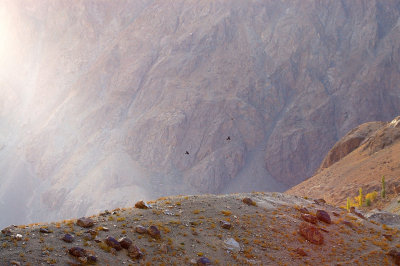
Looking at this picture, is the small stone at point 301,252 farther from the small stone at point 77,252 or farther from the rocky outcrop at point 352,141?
the rocky outcrop at point 352,141

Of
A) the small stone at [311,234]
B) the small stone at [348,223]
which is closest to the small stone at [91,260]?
the small stone at [311,234]

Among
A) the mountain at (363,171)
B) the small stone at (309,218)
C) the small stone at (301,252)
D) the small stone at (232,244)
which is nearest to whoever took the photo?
the small stone at (232,244)

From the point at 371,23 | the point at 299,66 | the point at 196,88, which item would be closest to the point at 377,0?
the point at 371,23

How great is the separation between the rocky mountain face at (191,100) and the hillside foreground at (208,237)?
6124 centimetres

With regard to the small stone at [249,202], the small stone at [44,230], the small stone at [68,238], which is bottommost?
the small stone at [68,238]

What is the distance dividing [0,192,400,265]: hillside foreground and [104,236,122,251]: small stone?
0.11 ft

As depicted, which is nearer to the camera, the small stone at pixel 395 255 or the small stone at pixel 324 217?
the small stone at pixel 395 255

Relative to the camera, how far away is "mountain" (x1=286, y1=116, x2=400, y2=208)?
38750 millimetres

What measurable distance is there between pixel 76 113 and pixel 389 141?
237ft

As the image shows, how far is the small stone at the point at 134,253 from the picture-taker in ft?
48.9

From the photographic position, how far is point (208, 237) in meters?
17.7

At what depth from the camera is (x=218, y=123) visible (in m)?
90.8

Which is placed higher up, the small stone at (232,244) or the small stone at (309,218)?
the small stone at (309,218)

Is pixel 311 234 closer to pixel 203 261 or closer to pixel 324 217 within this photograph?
pixel 324 217
